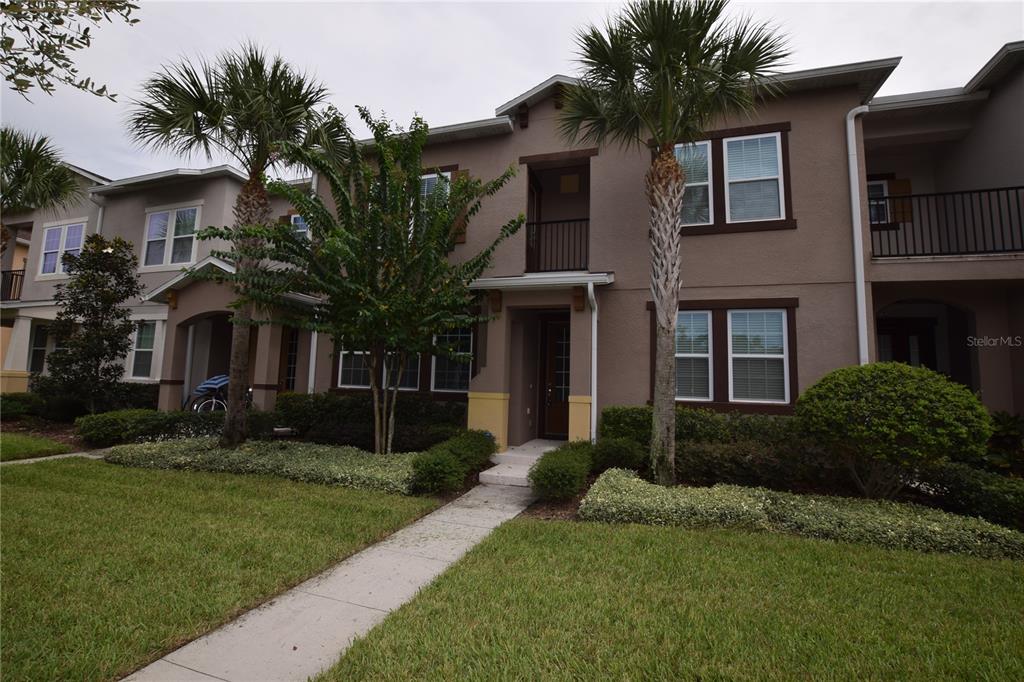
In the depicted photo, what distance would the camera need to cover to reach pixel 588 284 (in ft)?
29.3

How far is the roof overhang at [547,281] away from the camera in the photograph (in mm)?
9070

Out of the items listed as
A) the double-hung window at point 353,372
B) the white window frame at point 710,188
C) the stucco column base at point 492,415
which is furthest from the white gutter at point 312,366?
the white window frame at point 710,188

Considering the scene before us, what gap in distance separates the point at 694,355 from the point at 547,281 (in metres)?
3.02

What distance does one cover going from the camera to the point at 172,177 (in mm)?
14180

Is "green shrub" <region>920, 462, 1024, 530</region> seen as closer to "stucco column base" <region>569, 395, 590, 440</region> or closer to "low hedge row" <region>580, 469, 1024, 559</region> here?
"low hedge row" <region>580, 469, 1024, 559</region>

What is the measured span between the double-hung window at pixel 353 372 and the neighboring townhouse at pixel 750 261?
3 cm

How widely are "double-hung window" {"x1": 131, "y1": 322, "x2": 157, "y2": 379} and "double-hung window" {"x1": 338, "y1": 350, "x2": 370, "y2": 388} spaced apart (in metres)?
6.96

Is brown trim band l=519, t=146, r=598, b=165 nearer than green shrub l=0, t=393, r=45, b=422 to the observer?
Yes

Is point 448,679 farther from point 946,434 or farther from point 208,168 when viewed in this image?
point 208,168

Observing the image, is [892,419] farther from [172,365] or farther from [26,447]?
[26,447]

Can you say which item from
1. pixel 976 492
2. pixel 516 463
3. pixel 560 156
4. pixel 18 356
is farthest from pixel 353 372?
pixel 18 356

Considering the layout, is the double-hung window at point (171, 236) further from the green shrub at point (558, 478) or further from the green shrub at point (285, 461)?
the green shrub at point (558, 478)

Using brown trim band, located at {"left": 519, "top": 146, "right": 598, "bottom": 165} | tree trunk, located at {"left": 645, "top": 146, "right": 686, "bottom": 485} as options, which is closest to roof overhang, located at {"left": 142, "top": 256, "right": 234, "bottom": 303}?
brown trim band, located at {"left": 519, "top": 146, "right": 598, "bottom": 165}

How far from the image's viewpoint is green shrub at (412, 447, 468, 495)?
270 inches
